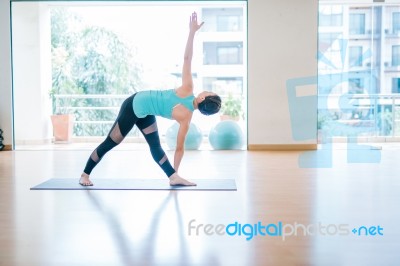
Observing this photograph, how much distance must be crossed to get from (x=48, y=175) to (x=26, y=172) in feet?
1.14

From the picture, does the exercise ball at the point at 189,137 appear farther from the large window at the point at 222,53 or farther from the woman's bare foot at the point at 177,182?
the woman's bare foot at the point at 177,182

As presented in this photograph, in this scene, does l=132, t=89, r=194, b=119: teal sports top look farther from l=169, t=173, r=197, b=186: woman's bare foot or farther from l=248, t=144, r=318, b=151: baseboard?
l=248, t=144, r=318, b=151: baseboard

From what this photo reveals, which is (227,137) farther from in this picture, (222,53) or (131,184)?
(131,184)

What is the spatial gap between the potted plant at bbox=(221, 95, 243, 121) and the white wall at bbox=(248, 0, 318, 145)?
123 cm

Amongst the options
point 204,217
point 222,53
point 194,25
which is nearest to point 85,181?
point 204,217

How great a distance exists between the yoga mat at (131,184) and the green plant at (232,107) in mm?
4136

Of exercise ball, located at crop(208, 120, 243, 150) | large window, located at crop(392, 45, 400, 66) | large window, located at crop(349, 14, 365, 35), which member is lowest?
exercise ball, located at crop(208, 120, 243, 150)

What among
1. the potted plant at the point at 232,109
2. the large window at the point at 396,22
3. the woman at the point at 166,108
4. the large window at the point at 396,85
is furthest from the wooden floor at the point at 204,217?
the large window at the point at 396,22

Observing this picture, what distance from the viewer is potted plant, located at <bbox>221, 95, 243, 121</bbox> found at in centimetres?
822

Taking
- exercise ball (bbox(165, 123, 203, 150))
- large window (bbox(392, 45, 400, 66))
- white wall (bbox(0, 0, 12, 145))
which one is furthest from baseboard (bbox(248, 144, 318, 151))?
white wall (bbox(0, 0, 12, 145))

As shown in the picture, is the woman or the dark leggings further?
the dark leggings

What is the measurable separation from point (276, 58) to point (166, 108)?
3790mm

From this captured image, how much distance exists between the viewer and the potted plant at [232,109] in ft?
27.0

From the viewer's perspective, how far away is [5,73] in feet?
23.4
